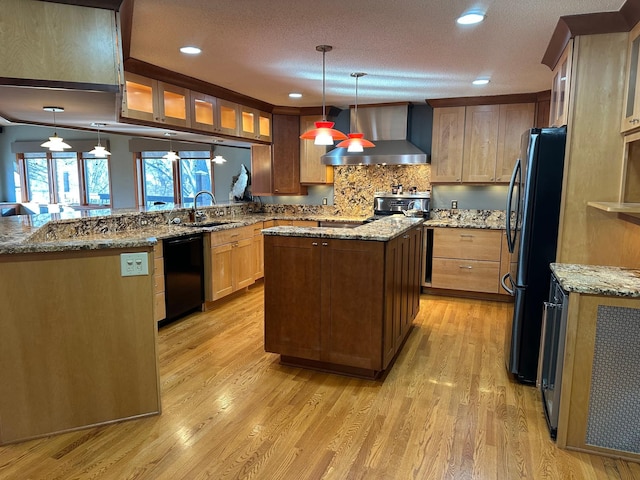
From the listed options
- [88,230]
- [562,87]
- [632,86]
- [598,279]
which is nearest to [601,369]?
[598,279]

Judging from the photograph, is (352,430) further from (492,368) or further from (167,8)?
(167,8)

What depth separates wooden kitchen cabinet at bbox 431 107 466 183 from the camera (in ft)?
17.1

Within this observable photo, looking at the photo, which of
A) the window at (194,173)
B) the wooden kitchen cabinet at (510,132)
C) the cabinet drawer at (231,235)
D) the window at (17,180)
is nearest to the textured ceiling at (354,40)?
the wooden kitchen cabinet at (510,132)

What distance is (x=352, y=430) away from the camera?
238 cm

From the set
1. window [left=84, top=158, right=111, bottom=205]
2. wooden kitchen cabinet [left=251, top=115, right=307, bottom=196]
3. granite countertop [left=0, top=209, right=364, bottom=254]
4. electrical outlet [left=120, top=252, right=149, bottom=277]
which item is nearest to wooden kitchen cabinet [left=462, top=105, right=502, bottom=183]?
wooden kitchen cabinet [left=251, top=115, right=307, bottom=196]

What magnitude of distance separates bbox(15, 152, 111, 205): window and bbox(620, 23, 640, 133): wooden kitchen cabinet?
30.4ft

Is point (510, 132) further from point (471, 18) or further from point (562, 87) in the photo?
point (471, 18)

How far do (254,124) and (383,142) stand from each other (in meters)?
1.68

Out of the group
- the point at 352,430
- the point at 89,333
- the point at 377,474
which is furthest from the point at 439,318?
the point at 89,333

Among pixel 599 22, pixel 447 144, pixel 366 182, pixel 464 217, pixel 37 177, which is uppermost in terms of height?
pixel 599 22

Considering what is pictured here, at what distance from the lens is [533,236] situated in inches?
108

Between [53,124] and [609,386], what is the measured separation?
15.3 feet

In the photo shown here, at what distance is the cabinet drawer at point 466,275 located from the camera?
193 inches

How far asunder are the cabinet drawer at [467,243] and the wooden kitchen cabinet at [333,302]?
6.52ft
